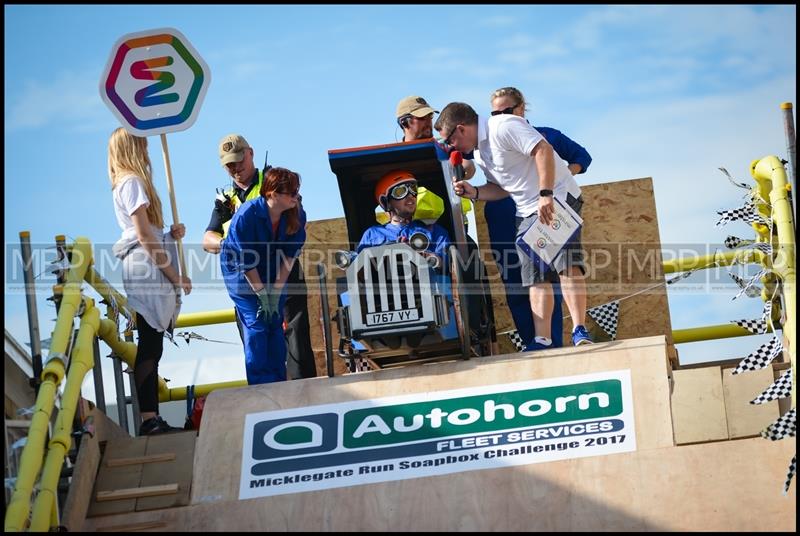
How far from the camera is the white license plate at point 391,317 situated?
775 centimetres

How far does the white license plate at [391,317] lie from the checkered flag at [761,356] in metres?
1.88

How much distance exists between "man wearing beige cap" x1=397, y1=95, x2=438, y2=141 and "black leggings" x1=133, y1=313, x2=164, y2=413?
2.13 meters

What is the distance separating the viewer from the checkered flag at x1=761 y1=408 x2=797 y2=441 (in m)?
6.38

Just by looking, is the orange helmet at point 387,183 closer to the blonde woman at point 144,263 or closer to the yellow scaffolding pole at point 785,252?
the blonde woman at point 144,263

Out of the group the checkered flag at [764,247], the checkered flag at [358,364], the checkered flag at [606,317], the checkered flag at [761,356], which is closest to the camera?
the checkered flag at [761,356]

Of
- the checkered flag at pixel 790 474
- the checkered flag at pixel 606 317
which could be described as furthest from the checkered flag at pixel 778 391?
the checkered flag at pixel 606 317

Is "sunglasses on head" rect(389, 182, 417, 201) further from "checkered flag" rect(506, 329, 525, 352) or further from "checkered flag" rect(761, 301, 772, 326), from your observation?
"checkered flag" rect(761, 301, 772, 326)

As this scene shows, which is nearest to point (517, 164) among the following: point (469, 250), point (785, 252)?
point (469, 250)

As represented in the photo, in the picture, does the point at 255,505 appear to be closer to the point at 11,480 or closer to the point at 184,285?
the point at 11,480

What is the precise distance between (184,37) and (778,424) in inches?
182

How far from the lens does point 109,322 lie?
8.24 m

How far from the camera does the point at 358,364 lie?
8508mm

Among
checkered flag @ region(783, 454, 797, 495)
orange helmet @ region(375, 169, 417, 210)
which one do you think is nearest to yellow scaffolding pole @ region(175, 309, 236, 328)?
orange helmet @ region(375, 169, 417, 210)

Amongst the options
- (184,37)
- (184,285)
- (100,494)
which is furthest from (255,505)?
(184,37)
